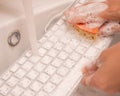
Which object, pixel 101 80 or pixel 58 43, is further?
pixel 58 43

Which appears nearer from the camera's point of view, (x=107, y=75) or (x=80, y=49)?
(x=107, y=75)

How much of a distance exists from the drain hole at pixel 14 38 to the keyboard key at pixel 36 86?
0.55 feet

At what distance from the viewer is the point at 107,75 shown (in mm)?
522

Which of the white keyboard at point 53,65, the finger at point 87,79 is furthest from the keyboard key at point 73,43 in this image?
the finger at point 87,79

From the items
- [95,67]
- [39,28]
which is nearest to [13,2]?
[39,28]

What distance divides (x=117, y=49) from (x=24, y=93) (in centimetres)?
20

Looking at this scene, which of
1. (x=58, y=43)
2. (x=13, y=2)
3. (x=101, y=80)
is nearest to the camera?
(x=101, y=80)

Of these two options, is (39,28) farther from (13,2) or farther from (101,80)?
(101,80)

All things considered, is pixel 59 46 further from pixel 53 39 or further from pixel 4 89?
pixel 4 89

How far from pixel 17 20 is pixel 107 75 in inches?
11.3

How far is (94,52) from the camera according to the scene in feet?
2.03

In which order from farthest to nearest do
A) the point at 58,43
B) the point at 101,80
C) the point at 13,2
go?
1. the point at 13,2
2. the point at 58,43
3. the point at 101,80

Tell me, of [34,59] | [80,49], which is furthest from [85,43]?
[34,59]

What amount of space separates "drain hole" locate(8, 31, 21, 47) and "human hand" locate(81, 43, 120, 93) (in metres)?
0.23
